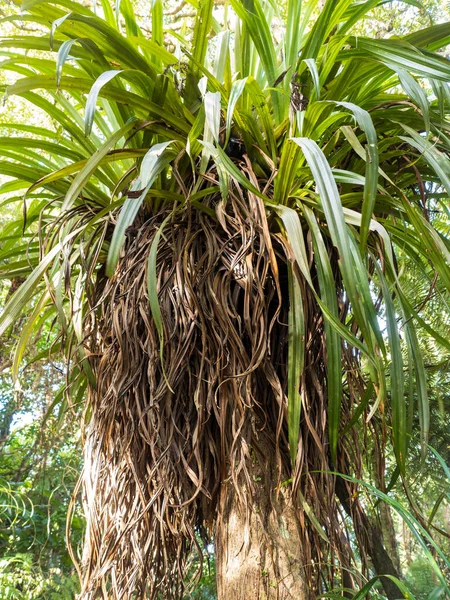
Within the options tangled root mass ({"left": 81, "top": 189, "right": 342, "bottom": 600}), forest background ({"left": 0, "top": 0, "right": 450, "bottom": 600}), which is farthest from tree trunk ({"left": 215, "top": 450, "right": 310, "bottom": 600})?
forest background ({"left": 0, "top": 0, "right": 450, "bottom": 600})

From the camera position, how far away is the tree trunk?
29.4 inches

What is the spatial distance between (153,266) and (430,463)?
1.06m

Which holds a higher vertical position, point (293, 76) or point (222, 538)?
point (293, 76)

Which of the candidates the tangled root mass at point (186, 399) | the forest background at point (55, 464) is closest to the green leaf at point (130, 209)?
the tangled root mass at point (186, 399)

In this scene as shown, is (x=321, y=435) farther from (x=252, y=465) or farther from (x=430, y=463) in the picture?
(x=430, y=463)

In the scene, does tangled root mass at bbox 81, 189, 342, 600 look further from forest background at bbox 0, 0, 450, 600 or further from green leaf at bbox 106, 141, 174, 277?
forest background at bbox 0, 0, 450, 600

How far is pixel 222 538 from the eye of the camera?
0.80 m

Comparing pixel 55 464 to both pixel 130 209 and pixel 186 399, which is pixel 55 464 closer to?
pixel 186 399

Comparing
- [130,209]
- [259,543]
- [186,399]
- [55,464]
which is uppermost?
[55,464]

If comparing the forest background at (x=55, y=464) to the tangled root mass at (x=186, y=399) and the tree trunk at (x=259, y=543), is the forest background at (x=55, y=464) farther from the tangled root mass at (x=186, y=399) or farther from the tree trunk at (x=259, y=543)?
the tree trunk at (x=259, y=543)

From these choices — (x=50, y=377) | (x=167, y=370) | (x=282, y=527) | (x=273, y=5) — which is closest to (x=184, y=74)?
(x=273, y=5)

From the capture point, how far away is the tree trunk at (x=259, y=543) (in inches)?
29.4

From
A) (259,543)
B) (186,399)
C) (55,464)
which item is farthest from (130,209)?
(55,464)

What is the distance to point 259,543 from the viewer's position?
2.54 ft
